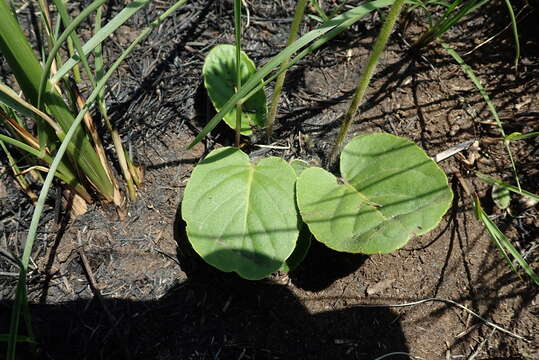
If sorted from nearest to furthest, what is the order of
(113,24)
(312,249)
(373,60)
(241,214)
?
(113,24) < (373,60) < (241,214) < (312,249)

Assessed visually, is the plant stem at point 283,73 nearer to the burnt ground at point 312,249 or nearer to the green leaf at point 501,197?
the burnt ground at point 312,249

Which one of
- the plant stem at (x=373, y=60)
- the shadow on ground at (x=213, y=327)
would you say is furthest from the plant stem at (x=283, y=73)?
the shadow on ground at (x=213, y=327)

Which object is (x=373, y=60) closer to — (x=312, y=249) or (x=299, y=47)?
(x=299, y=47)

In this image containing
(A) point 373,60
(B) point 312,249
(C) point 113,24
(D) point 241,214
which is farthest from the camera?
(B) point 312,249

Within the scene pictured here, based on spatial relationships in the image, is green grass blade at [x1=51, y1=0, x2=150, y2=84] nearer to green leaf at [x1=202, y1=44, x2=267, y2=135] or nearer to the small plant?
the small plant

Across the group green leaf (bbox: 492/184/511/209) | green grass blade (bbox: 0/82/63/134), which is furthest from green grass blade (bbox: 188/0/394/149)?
green leaf (bbox: 492/184/511/209)

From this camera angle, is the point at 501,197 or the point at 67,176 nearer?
the point at 67,176

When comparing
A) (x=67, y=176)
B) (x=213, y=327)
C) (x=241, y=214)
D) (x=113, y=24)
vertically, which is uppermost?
(x=113, y=24)

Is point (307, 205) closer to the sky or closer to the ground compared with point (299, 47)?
closer to the ground

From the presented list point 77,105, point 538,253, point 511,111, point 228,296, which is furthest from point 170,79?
point 538,253

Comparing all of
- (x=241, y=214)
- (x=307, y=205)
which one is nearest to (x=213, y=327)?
(x=241, y=214)
